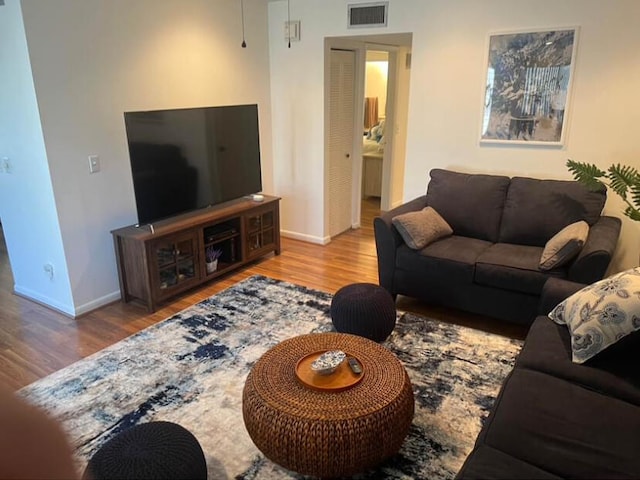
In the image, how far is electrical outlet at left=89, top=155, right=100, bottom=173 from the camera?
3.43 meters

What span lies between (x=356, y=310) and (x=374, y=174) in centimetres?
437

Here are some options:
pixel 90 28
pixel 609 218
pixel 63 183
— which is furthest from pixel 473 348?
pixel 90 28

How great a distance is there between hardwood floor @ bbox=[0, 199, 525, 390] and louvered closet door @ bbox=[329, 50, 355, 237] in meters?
0.64

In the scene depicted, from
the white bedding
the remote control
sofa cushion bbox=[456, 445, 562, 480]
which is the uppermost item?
the white bedding

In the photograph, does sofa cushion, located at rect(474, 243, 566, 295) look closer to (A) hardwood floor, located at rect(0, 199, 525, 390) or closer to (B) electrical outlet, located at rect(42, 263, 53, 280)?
(A) hardwood floor, located at rect(0, 199, 525, 390)

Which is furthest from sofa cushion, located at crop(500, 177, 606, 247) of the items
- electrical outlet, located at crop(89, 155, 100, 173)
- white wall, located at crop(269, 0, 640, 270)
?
electrical outlet, located at crop(89, 155, 100, 173)

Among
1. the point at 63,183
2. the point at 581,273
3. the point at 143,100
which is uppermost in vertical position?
the point at 143,100

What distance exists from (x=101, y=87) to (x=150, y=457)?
273 centimetres

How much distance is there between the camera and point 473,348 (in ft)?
10.0

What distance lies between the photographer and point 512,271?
A: 3127 millimetres

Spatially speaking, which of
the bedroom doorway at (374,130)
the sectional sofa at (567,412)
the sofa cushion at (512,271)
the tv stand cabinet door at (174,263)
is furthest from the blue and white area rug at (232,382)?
the bedroom doorway at (374,130)

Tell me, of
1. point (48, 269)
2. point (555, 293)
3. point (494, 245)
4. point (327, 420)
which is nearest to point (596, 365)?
point (555, 293)

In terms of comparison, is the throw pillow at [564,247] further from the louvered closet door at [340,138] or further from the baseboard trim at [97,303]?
the baseboard trim at [97,303]

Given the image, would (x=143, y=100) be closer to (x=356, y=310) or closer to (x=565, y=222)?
(x=356, y=310)
